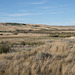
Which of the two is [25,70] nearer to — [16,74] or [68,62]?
[16,74]

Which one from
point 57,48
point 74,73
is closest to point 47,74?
point 74,73

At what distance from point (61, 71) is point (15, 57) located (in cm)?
340

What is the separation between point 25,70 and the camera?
10.0m

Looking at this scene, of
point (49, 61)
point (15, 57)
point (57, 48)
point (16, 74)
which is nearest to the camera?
point (16, 74)

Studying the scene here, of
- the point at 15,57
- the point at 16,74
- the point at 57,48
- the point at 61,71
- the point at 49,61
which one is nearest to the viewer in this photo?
the point at 16,74

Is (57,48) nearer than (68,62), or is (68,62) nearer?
(68,62)

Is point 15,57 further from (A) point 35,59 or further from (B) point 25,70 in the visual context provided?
(B) point 25,70

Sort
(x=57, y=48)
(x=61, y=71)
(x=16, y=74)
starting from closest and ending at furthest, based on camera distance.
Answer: (x=16, y=74) < (x=61, y=71) < (x=57, y=48)

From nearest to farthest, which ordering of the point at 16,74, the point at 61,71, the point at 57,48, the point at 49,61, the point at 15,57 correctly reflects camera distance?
the point at 16,74 < the point at 61,71 < the point at 49,61 < the point at 15,57 < the point at 57,48

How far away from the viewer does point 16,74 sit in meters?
9.83

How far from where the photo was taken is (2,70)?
32.7 ft

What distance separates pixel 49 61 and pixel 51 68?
0.89 m

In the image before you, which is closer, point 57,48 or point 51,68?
point 51,68

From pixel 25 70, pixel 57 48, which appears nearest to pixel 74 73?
pixel 25 70
